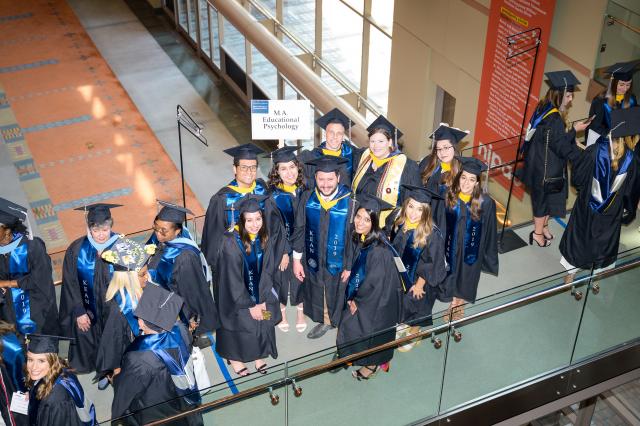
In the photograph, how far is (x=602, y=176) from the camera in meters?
6.31

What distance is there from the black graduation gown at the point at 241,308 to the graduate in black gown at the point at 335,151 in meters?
0.98

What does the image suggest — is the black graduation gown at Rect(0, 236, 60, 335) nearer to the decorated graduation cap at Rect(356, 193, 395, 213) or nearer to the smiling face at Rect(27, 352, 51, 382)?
the smiling face at Rect(27, 352, 51, 382)

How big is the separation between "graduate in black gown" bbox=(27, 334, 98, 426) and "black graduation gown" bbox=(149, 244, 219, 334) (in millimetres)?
1106

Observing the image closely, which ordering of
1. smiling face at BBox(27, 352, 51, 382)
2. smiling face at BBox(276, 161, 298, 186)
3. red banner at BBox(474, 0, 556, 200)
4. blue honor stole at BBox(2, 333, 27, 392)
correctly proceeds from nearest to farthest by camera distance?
smiling face at BBox(27, 352, 51, 382)
blue honor stole at BBox(2, 333, 27, 392)
smiling face at BBox(276, 161, 298, 186)
red banner at BBox(474, 0, 556, 200)

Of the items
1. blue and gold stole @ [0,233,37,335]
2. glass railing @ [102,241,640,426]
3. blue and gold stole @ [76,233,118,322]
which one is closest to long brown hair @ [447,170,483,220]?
glass railing @ [102,241,640,426]

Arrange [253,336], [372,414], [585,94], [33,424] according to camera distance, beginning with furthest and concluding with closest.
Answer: [585,94] → [253,336] → [372,414] → [33,424]

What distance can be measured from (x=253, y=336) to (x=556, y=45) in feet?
15.7

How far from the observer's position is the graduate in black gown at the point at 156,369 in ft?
16.1

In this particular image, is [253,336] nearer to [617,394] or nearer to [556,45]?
[556,45]

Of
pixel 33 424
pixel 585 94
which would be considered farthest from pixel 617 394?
pixel 33 424

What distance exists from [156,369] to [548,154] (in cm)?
390

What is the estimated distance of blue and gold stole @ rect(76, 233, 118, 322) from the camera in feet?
19.0

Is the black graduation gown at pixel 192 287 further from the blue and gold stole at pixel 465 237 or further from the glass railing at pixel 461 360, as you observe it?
the blue and gold stole at pixel 465 237

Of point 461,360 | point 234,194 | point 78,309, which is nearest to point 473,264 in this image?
point 461,360
